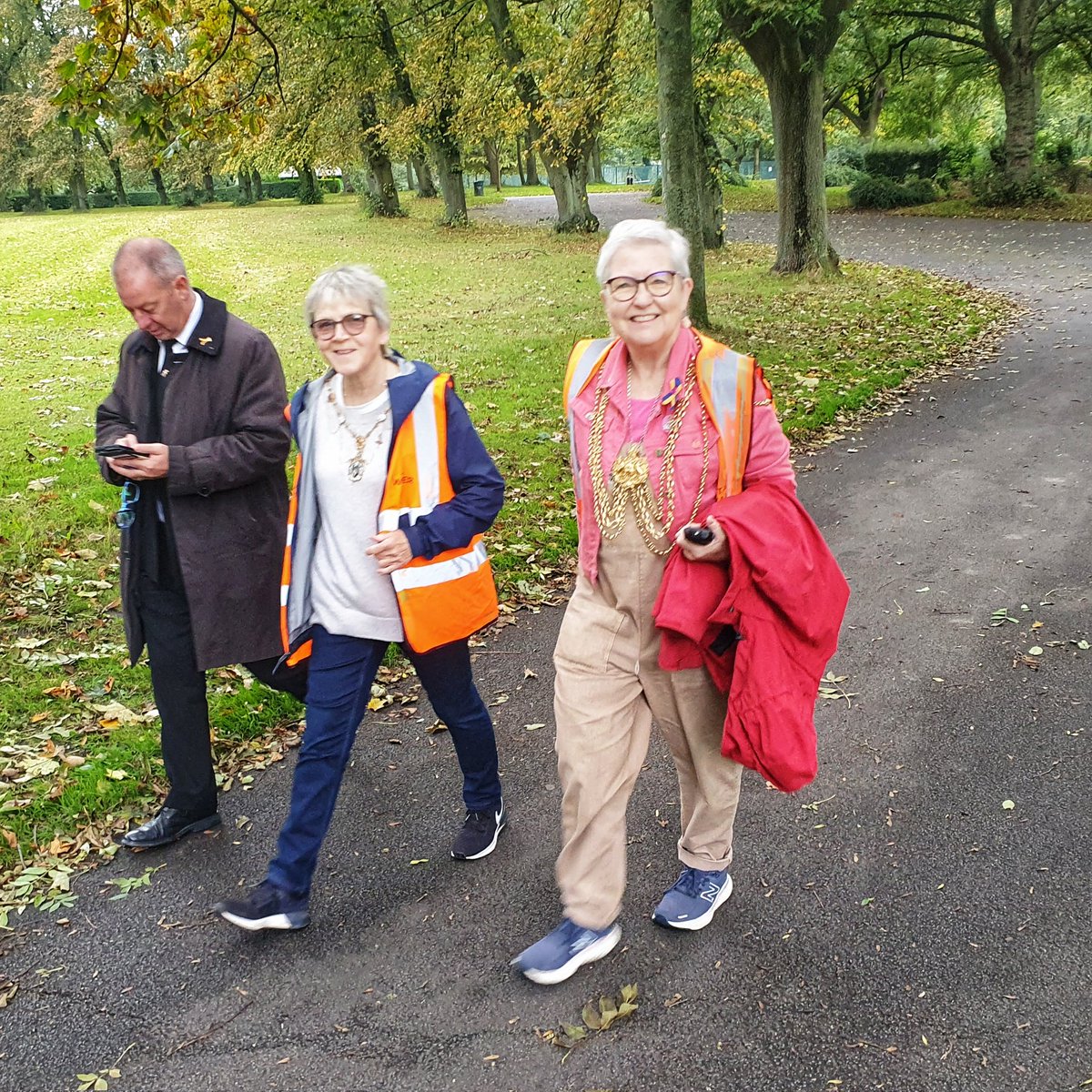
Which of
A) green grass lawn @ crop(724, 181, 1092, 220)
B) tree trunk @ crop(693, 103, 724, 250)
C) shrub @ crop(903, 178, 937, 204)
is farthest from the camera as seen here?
shrub @ crop(903, 178, 937, 204)

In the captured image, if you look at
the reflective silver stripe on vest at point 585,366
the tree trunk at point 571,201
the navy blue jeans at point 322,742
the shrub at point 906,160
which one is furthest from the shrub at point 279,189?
the reflective silver stripe on vest at point 585,366

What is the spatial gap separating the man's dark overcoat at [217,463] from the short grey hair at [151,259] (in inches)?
7.3

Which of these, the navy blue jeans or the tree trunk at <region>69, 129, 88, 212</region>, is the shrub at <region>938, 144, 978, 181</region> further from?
the tree trunk at <region>69, 129, 88, 212</region>

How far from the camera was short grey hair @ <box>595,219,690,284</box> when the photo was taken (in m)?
2.87

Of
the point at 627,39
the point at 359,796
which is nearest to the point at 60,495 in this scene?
the point at 359,796

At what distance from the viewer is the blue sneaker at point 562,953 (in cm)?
320

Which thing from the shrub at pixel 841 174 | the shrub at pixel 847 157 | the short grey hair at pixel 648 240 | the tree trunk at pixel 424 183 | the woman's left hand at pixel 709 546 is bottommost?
the woman's left hand at pixel 709 546

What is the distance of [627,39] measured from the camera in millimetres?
23156

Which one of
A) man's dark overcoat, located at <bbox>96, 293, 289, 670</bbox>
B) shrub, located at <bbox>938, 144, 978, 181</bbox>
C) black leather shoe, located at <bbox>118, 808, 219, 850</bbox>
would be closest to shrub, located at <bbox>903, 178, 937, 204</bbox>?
shrub, located at <bbox>938, 144, 978, 181</bbox>

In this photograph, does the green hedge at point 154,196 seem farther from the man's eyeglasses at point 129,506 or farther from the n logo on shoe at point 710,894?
the n logo on shoe at point 710,894

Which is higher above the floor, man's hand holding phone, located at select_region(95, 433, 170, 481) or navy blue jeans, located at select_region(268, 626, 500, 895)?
man's hand holding phone, located at select_region(95, 433, 170, 481)

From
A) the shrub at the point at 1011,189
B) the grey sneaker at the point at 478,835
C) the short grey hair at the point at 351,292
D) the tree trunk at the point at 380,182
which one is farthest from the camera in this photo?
the tree trunk at the point at 380,182

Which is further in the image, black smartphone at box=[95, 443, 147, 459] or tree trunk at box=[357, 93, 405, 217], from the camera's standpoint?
tree trunk at box=[357, 93, 405, 217]

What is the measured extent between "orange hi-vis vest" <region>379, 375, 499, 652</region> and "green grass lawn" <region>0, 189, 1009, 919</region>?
1.78 metres
